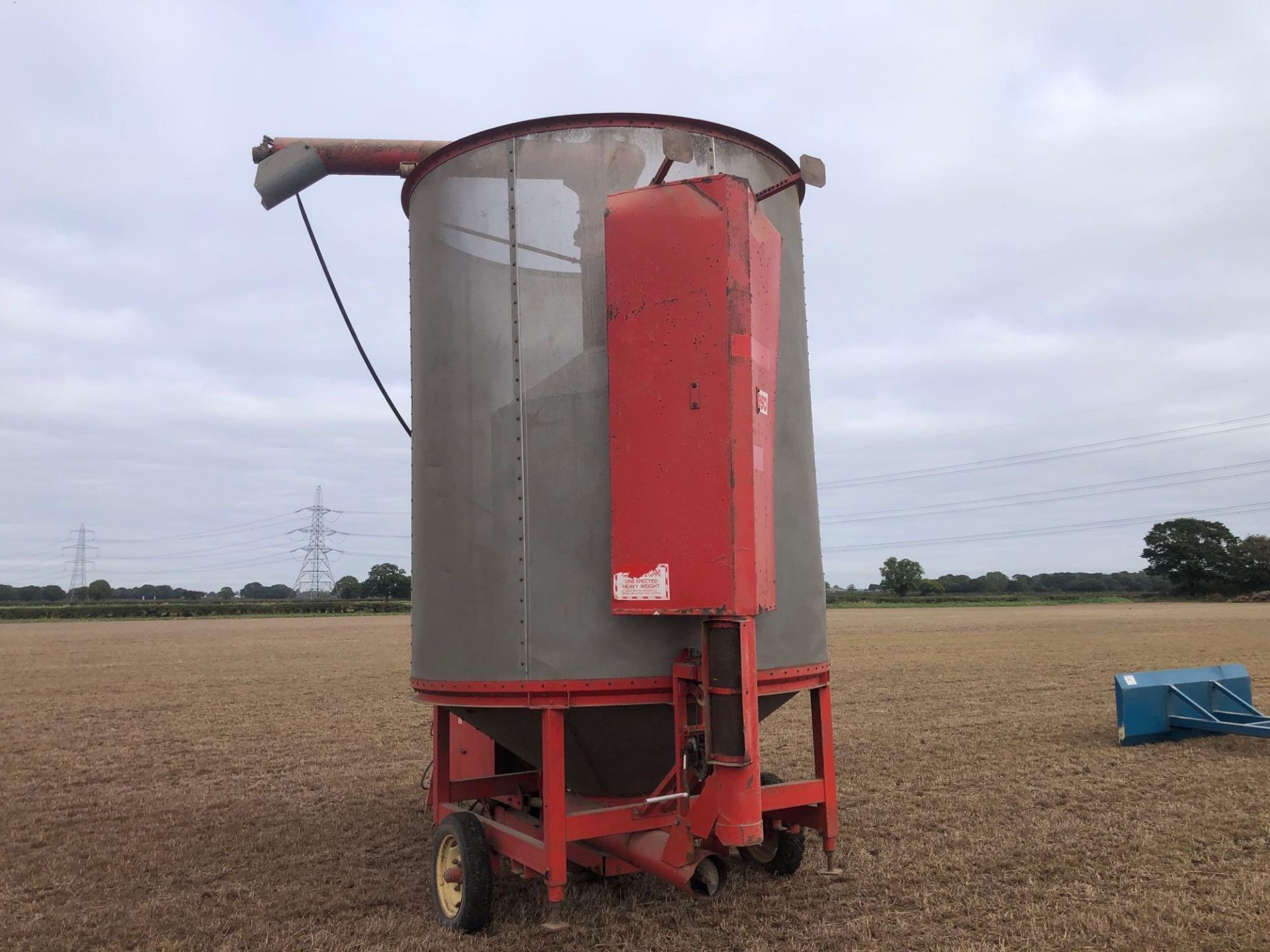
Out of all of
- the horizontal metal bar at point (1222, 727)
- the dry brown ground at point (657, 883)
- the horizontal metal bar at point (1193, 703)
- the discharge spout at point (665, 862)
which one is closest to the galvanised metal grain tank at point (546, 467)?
the discharge spout at point (665, 862)

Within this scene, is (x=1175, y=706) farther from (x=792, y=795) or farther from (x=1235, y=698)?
(x=792, y=795)

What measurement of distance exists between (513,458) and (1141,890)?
14.9ft

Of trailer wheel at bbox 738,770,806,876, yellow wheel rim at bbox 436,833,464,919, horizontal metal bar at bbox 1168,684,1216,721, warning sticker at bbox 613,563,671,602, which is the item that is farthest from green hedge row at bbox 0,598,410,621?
warning sticker at bbox 613,563,671,602

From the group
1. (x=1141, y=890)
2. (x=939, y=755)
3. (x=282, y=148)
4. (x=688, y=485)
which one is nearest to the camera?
(x=688, y=485)

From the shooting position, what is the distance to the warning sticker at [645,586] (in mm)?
4887

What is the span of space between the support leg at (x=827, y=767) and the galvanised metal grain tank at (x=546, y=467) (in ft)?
1.07

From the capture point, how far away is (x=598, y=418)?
5.27 meters

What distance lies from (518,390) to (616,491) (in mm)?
847

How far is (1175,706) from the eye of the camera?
10.7 metres

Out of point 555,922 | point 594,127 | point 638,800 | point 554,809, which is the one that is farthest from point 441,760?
point 594,127

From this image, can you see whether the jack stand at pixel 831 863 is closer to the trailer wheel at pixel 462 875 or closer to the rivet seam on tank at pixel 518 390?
the trailer wheel at pixel 462 875

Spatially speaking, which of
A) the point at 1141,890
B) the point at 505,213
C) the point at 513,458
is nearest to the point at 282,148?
the point at 505,213

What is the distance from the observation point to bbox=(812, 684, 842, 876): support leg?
5.75m

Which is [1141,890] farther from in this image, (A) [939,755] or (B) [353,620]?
(B) [353,620]
